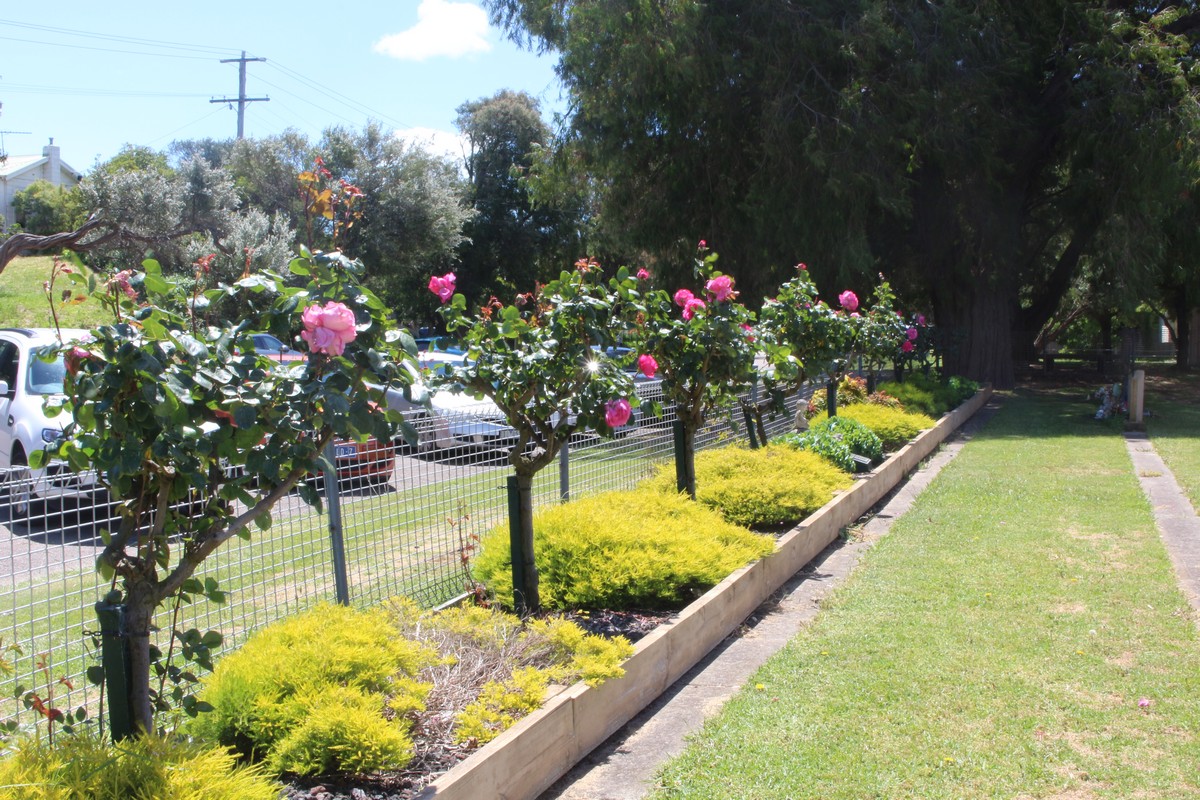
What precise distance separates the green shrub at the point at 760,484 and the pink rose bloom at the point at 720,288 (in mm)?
1545

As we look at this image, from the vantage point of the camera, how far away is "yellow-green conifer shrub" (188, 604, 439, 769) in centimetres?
364

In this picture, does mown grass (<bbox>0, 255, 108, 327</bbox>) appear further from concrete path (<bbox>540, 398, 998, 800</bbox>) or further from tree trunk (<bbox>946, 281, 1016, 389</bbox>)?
tree trunk (<bbox>946, 281, 1016, 389</bbox>)

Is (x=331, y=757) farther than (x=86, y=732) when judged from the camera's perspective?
Yes

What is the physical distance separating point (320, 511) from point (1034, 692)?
3789mm

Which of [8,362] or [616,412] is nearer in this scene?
[616,412]

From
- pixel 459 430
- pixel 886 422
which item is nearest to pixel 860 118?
pixel 886 422

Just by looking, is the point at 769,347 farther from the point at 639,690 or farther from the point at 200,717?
the point at 200,717

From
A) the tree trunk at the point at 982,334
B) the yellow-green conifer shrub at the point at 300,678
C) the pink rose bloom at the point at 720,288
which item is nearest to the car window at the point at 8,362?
the pink rose bloom at the point at 720,288

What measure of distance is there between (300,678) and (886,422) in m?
10.5

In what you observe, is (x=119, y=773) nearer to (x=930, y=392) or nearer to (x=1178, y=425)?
(x=930, y=392)

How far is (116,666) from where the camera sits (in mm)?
3158

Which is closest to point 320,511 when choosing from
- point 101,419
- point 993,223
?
point 101,419

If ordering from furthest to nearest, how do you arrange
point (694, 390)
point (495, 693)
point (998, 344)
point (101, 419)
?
point (998, 344)
point (694, 390)
point (495, 693)
point (101, 419)

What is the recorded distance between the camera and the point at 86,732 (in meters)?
3.15
